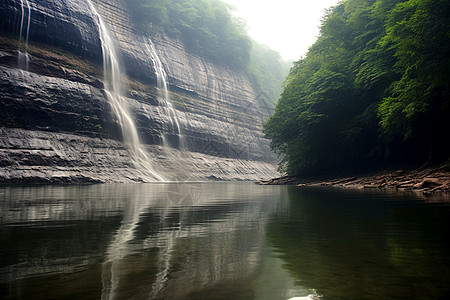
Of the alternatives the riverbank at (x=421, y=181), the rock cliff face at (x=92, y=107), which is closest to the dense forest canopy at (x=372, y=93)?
the riverbank at (x=421, y=181)

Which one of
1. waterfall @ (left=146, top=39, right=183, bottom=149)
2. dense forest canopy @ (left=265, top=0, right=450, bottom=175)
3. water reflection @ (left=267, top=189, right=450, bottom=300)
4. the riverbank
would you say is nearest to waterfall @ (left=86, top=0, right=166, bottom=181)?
waterfall @ (left=146, top=39, right=183, bottom=149)

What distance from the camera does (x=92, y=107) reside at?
1242 inches

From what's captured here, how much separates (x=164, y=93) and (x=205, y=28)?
23.6 metres

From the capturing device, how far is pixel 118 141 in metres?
32.9

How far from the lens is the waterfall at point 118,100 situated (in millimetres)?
33438

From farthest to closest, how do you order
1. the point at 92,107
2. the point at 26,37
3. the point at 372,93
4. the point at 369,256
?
1. the point at 92,107
2. the point at 26,37
3. the point at 372,93
4. the point at 369,256

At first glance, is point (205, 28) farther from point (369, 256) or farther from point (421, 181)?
point (369, 256)

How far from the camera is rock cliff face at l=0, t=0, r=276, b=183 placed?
82.6ft

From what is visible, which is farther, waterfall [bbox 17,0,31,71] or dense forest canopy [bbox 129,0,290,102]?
dense forest canopy [bbox 129,0,290,102]

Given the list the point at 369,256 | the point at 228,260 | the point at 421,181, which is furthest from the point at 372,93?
the point at 228,260

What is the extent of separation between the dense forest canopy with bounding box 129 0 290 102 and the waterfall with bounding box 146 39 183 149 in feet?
15.2

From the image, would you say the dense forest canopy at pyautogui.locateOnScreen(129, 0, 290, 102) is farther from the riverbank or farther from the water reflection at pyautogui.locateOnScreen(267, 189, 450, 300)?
the water reflection at pyautogui.locateOnScreen(267, 189, 450, 300)

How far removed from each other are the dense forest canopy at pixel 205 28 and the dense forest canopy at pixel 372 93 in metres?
28.9

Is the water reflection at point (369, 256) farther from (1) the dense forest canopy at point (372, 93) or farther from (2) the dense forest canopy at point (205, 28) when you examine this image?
(2) the dense forest canopy at point (205, 28)
